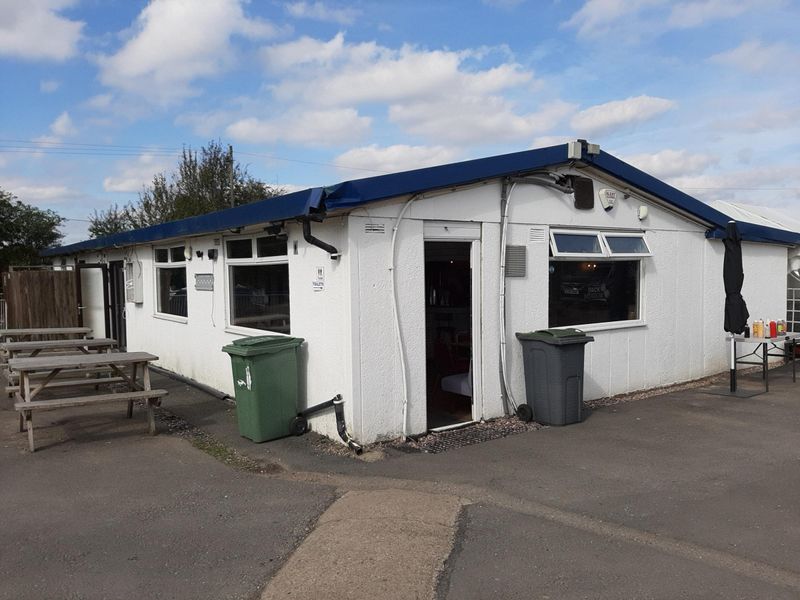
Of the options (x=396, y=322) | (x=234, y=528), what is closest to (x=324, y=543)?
(x=234, y=528)

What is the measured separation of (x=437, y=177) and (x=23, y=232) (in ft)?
90.6

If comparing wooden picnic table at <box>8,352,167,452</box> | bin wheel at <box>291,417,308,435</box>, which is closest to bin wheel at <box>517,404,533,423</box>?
bin wheel at <box>291,417,308,435</box>

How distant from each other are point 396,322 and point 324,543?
8.68 feet

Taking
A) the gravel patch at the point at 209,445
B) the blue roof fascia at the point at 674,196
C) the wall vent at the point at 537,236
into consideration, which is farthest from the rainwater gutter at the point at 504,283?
the gravel patch at the point at 209,445

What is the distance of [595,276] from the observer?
845cm

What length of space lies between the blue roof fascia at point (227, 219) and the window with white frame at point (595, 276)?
323 centimetres

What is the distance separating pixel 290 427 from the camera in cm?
670

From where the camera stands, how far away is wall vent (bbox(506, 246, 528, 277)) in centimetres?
725

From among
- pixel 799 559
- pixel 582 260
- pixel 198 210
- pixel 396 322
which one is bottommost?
pixel 799 559

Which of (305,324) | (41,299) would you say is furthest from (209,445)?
(41,299)

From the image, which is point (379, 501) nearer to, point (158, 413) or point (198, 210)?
point (158, 413)

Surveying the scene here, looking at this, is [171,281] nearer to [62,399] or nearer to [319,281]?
[62,399]

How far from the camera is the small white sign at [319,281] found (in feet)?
21.4

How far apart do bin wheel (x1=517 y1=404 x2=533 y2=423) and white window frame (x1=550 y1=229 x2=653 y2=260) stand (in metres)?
1.84
